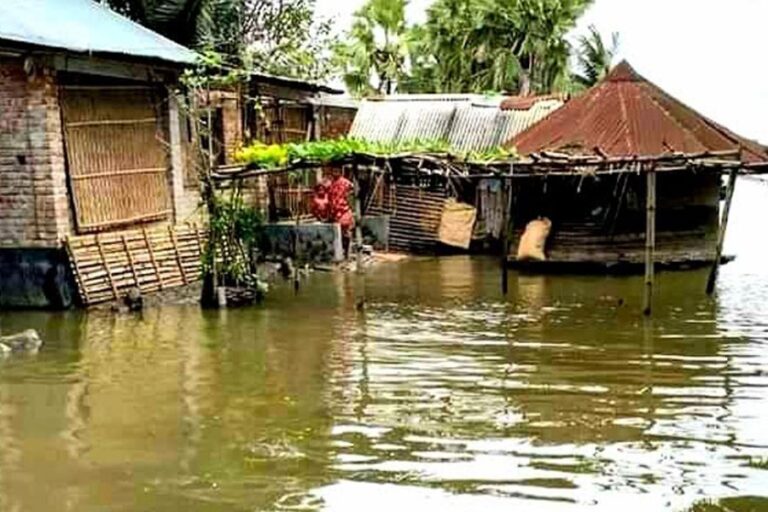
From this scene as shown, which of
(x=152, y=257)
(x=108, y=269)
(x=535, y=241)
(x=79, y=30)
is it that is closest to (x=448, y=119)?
(x=535, y=241)

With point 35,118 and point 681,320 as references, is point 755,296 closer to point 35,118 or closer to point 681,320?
point 681,320

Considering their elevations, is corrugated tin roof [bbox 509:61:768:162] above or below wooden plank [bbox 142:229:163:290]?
above

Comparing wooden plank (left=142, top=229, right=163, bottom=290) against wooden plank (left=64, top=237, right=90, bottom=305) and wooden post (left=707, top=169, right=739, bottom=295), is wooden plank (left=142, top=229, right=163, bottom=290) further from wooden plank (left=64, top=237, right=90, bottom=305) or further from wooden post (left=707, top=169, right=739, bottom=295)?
wooden post (left=707, top=169, right=739, bottom=295)

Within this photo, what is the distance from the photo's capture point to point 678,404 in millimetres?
9250

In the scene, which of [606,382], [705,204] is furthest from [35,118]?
[705,204]

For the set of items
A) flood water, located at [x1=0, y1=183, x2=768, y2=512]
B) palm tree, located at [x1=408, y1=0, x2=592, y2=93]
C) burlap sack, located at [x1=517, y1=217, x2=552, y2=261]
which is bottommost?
flood water, located at [x1=0, y1=183, x2=768, y2=512]

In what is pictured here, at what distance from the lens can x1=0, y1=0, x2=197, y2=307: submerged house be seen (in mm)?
14312

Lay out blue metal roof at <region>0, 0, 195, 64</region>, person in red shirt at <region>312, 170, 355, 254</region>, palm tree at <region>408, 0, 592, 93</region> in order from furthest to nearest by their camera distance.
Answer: palm tree at <region>408, 0, 592, 93</region> < person in red shirt at <region>312, 170, 355, 254</region> < blue metal roof at <region>0, 0, 195, 64</region>

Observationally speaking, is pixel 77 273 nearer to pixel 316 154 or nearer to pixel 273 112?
pixel 316 154

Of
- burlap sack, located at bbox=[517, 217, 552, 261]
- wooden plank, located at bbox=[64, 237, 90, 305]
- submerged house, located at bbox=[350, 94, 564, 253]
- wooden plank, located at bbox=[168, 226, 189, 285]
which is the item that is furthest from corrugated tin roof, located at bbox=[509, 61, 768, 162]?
wooden plank, located at bbox=[64, 237, 90, 305]

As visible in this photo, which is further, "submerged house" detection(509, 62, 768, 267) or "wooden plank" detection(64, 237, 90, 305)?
"submerged house" detection(509, 62, 768, 267)

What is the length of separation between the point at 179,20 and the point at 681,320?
1220cm

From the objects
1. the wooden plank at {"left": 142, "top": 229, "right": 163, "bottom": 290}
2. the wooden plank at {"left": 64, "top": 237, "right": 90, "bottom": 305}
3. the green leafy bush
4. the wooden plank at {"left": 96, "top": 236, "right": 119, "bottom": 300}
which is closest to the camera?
the wooden plank at {"left": 64, "top": 237, "right": 90, "bottom": 305}

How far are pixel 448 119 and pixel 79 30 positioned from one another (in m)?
10.5
